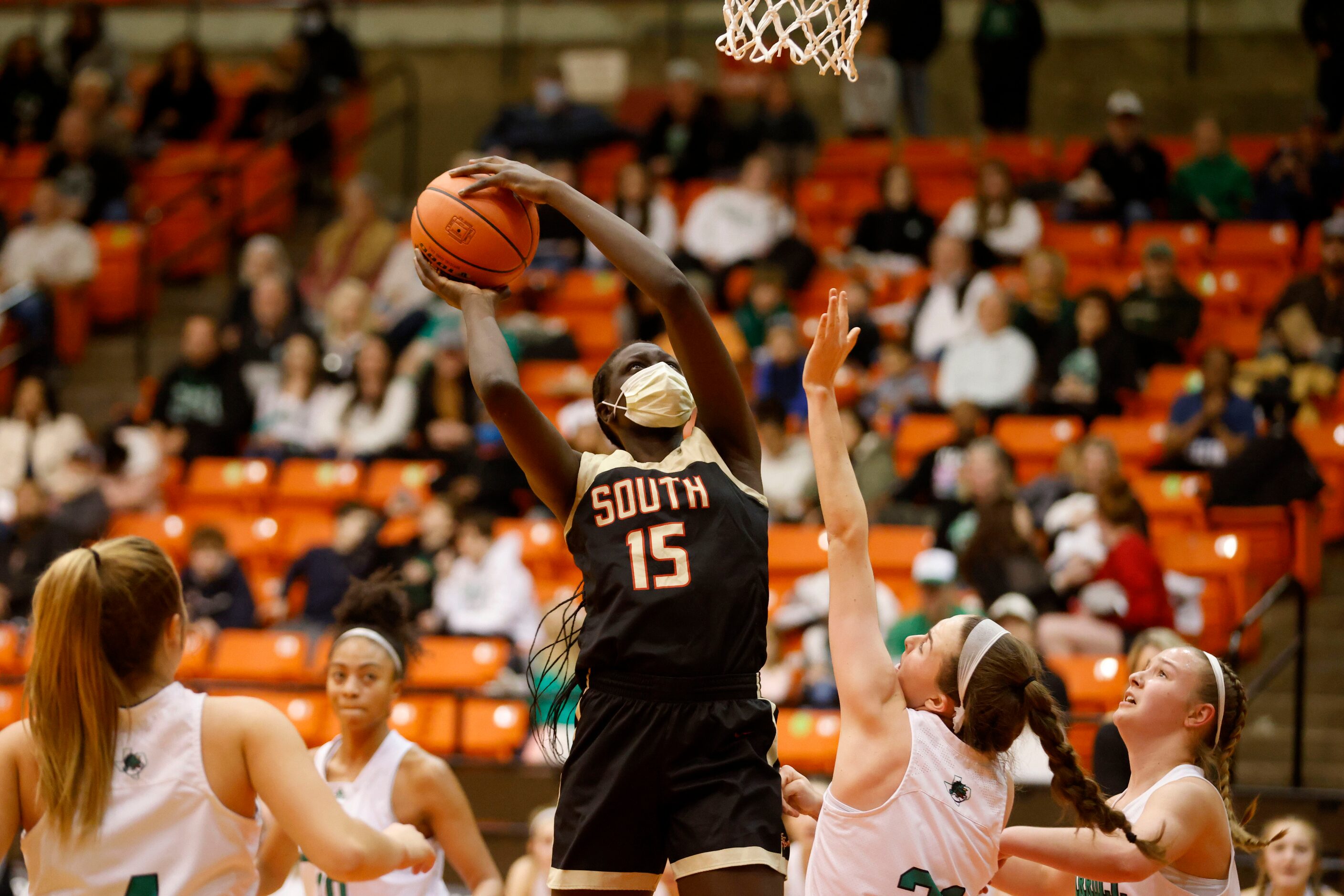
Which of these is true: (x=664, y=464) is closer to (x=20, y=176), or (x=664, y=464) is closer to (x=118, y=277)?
Result: (x=118, y=277)

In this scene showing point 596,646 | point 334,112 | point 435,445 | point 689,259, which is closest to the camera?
point 596,646

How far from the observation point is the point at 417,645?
4.62 m

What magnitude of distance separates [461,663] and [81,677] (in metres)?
5.49

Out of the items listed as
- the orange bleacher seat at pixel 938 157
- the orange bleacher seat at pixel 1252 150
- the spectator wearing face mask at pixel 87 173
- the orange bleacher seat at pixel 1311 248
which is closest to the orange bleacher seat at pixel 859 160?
the orange bleacher seat at pixel 938 157

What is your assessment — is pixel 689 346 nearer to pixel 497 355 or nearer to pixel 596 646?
pixel 497 355

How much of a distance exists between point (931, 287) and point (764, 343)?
1.16 m

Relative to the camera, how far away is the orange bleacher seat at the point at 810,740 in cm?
712

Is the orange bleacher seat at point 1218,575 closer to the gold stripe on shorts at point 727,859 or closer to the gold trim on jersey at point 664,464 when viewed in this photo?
the gold trim on jersey at point 664,464

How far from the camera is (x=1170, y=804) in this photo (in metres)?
3.20

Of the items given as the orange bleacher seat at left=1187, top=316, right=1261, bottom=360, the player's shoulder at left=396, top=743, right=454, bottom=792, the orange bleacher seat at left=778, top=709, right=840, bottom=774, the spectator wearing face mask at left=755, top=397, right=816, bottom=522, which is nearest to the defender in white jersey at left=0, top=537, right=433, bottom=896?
the player's shoulder at left=396, top=743, right=454, bottom=792

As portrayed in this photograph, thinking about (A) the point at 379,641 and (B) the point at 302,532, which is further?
(B) the point at 302,532

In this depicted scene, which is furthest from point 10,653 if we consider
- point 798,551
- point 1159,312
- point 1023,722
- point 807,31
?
point 1023,722

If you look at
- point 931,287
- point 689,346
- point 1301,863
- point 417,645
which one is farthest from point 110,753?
point 931,287

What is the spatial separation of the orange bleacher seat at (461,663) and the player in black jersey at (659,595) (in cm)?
509
